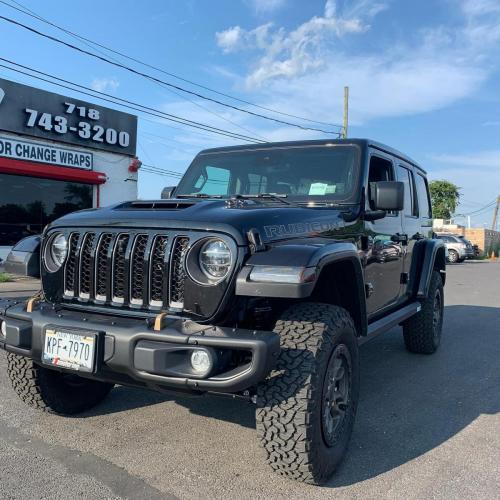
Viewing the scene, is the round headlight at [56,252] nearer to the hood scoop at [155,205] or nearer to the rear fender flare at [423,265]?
the hood scoop at [155,205]

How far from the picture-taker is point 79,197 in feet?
56.0

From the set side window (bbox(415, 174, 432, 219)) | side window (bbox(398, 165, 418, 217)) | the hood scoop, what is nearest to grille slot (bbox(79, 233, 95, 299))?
the hood scoop

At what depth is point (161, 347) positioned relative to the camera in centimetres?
251

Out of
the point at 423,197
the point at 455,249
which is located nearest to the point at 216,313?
the point at 423,197

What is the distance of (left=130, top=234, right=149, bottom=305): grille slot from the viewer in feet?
9.41

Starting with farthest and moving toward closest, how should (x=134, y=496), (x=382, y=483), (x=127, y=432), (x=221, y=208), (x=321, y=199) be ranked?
(x=321, y=199) → (x=127, y=432) → (x=221, y=208) → (x=382, y=483) → (x=134, y=496)

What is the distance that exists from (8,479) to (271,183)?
2.69 metres

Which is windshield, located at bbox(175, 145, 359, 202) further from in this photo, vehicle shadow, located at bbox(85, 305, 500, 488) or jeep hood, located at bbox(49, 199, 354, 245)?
vehicle shadow, located at bbox(85, 305, 500, 488)

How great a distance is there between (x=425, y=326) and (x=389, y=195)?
239cm

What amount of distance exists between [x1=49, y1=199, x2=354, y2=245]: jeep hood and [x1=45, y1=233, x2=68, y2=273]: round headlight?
0.09 meters

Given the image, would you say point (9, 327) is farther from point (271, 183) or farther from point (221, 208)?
point (271, 183)

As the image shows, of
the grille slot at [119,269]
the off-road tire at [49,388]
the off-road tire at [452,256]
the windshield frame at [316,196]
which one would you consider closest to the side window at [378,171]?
the windshield frame at [316,196]

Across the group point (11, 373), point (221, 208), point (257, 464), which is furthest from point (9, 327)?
point (257, 464)

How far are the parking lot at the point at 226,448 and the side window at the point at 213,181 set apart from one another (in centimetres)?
173
